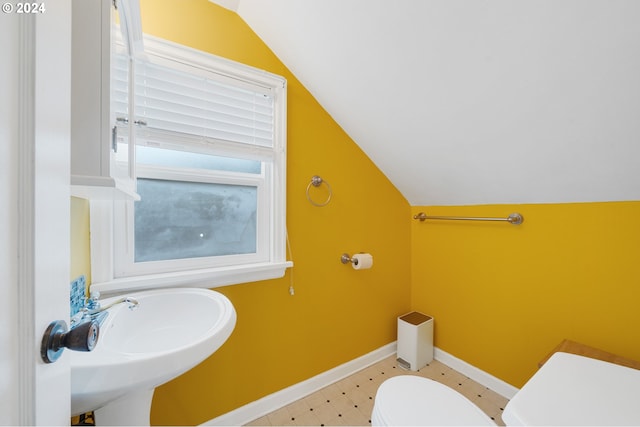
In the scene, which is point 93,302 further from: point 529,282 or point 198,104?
point 529,282

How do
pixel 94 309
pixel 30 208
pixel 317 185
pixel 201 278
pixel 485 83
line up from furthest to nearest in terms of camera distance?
pixel 317 185, pixel 201 278, pixel 485 83, pixel 94 309, pixel 30 208

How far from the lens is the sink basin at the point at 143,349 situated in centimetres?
59

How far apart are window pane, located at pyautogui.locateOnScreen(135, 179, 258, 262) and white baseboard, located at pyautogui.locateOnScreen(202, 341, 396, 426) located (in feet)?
2.85

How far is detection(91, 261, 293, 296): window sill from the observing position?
106 centimetres

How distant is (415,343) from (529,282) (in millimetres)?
841

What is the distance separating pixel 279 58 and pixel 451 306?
6.91 ft

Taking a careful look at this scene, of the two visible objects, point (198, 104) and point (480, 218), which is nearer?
point (198, 104)

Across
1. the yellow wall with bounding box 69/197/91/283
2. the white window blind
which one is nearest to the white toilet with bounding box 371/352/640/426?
the yellow wall with bounding box 69/197/91/283

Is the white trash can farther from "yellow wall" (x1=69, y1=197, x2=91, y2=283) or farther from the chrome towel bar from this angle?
"yellow wall" (x1=69, y1=197, x2=91, y2=283)

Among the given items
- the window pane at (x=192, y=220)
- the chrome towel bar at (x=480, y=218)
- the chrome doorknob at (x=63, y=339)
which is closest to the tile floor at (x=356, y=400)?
the window pane at (x=192, y=220)

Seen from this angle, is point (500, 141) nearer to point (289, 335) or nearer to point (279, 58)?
point (279, 58)

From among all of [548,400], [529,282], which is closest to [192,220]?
[548,400]

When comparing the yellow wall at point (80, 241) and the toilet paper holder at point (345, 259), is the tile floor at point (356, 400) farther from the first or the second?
the yellow wall at point (80, 241)

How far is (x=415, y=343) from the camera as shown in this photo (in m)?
1.81
